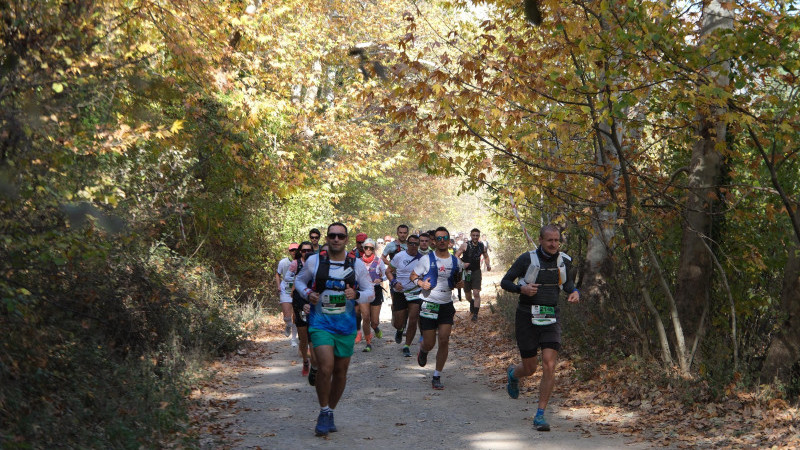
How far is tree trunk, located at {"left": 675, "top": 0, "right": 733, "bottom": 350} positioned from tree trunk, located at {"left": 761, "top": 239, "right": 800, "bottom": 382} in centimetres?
118

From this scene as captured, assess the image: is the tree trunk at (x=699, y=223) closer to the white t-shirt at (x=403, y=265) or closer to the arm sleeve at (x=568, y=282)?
the arm sleeve at (x=568, y=282)

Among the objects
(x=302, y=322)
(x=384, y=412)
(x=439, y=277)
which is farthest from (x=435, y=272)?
(x=384, y=412)

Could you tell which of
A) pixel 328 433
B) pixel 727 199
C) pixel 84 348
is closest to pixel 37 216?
pixel 84 348

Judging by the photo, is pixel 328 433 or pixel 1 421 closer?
pixel 1 421

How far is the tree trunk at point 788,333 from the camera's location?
7.58 meters

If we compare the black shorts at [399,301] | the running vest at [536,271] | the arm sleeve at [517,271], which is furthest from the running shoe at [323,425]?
the black shorts at [399,301]

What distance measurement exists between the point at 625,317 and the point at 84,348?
680cm

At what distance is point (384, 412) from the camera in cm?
892

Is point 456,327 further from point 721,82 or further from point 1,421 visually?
point 1,421

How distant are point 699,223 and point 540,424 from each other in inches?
128

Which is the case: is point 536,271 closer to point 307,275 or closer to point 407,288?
point 307,275

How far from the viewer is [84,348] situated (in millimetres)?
7055

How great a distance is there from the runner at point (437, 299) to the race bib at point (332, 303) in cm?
281

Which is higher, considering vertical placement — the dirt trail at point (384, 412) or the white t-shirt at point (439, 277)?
the white t-shirt at point (439, 277)
